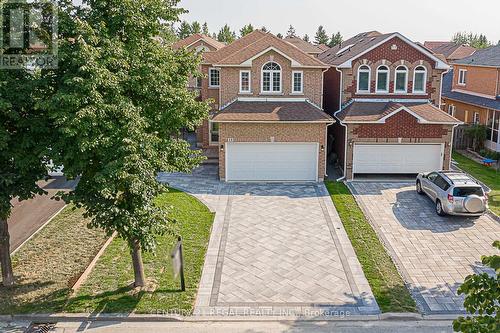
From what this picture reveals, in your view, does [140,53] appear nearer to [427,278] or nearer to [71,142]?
[71,142]

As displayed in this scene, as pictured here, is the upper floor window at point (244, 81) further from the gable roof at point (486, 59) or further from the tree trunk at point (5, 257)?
the gable roof at point (486, 59)

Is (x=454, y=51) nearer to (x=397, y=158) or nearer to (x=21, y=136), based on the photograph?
(x=397, y=158)

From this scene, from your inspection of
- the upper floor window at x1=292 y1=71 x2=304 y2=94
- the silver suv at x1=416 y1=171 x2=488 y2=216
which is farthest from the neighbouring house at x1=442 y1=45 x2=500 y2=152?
the upper floor window at x1=292 y1=71 x2=304 y2=94

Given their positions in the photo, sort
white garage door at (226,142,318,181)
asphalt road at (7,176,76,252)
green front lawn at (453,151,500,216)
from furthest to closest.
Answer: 1. white garage door at (226,142,318,181)
2. green front lawn at (453,151,500,216)
3. asphalt road at (7,176,76,252)

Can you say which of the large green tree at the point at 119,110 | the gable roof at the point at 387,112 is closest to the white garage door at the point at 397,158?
the gable roof at the point at 387,112

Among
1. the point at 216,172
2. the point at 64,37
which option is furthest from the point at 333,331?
the point at 216,172

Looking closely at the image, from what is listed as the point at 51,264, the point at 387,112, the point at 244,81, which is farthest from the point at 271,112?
the point at 51,264

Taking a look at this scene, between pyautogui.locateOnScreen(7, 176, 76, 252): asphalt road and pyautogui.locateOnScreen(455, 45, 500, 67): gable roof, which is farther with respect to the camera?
pyautogui.locateOnScreen(455, 45, 500, 67): gable roof

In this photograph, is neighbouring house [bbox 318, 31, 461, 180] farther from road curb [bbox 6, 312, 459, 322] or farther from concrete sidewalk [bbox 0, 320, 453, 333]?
concrete sidewalk [bbox 0, 320, 453, 333]
